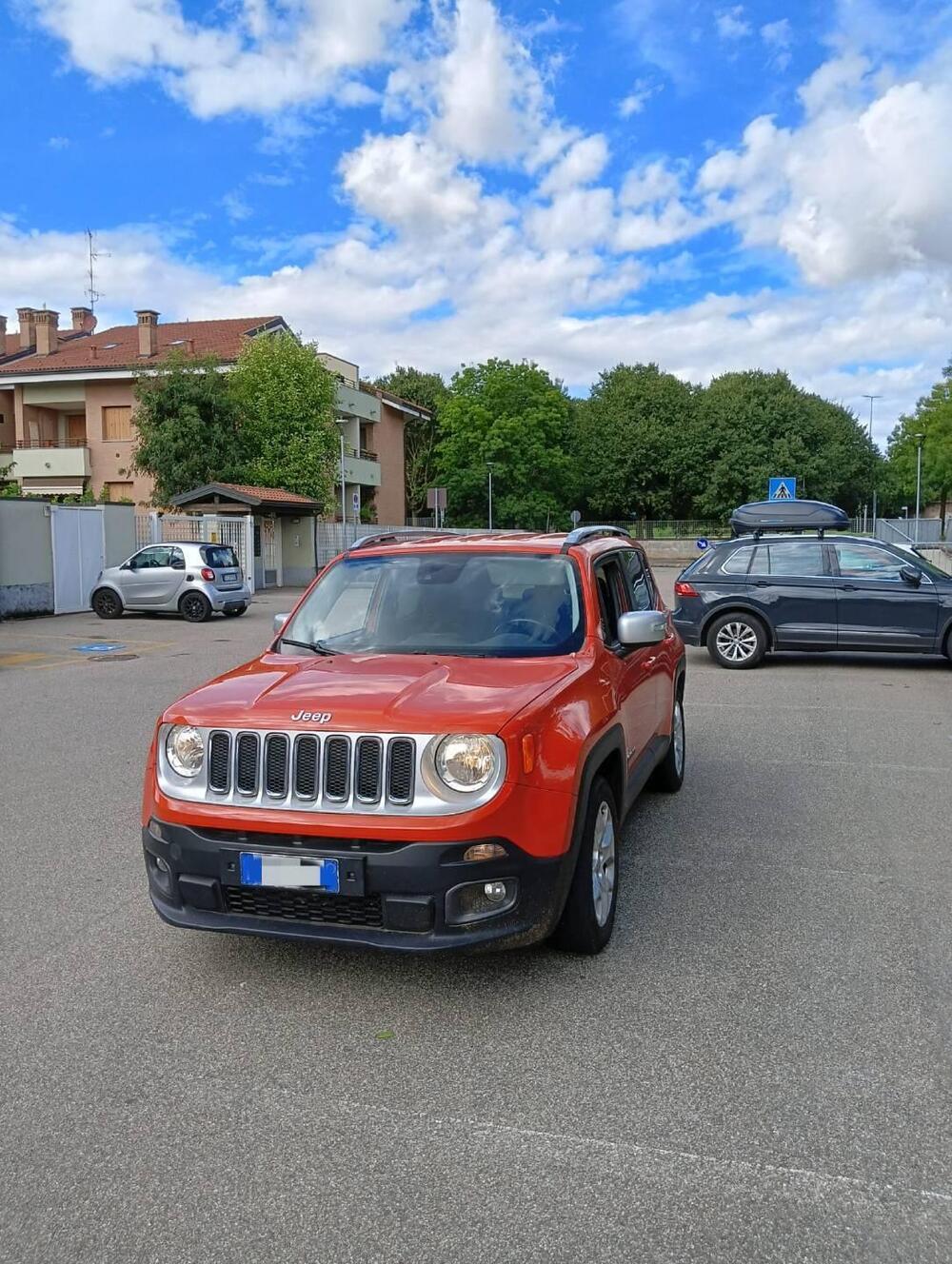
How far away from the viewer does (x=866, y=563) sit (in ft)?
41.0

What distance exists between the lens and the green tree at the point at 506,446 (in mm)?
65250

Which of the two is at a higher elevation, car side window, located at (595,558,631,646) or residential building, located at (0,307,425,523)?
residential building, located at (0,307,425,523)

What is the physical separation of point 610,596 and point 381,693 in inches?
70.4

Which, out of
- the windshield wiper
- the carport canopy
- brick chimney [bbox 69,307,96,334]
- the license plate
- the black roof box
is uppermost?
brick chimney [bbox 69,307,96,334]

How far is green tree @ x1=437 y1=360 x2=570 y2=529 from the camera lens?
6525 centimetres

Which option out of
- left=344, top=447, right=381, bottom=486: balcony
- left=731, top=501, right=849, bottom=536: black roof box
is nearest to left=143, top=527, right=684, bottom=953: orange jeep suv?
left=731, top=501, right=849, bottom=536: black roof box

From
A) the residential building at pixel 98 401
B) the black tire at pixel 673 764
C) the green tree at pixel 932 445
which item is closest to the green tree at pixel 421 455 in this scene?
the residential building at pixel 98 401

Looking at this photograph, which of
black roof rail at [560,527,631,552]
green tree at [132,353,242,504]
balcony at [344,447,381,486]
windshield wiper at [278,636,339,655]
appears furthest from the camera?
balcony at [344,447,381,486]

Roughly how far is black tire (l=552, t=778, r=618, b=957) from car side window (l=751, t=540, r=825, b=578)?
9.22 m

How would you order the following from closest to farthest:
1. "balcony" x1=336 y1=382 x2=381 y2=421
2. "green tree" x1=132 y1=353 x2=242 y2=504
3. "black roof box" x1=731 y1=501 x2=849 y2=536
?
"black roof box" x1=731 y1=501 x2=849 y2=536
"green tree" x1=132 y1=353 x2=242 y2=504
"balcony" x1=336 y1=382 x2=381 y2=421

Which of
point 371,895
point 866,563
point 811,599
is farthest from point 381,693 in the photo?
point 866,563

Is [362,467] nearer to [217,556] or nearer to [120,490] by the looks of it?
[120,490]

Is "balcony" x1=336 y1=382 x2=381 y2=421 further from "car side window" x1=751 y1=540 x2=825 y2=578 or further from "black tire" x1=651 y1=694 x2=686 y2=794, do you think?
"black tire" x1=651 y1=694 x2=686 y2=794

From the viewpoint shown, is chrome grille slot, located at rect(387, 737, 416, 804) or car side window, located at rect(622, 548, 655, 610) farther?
car side window, located at rect(622, 548, 655, 610)
